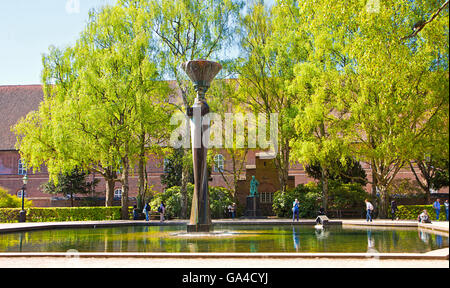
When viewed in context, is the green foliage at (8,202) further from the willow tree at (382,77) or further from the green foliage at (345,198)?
the willow tree at (382,77)

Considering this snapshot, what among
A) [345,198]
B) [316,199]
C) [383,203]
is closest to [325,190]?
[316,199]

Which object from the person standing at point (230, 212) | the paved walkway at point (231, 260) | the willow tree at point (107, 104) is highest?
the willow tree at point (107, 104)

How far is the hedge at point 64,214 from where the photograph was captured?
3105cm

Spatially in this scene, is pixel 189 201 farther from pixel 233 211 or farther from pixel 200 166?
pixel 200 166

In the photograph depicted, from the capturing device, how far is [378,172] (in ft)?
96.1

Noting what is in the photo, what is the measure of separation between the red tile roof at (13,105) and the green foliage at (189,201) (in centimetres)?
2601

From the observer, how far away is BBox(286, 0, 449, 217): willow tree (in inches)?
712

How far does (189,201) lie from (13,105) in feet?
105

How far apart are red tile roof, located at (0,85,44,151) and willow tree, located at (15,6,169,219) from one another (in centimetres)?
2144

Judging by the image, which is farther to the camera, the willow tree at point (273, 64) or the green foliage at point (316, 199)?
the willow tree at point (273, 64)

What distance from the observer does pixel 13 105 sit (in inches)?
2169

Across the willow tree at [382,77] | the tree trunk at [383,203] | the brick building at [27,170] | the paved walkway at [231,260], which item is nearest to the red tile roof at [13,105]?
the brick building at [27,170]

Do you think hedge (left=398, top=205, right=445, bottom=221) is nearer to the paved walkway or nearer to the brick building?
the brick building

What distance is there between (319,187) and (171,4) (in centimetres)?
1586
